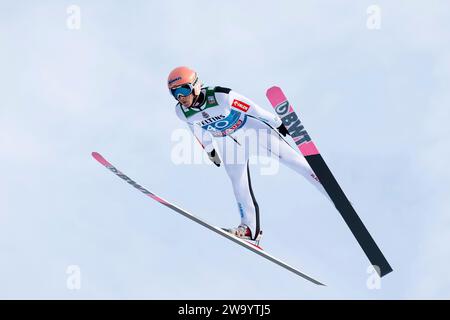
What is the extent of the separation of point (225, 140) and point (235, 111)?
622 mm

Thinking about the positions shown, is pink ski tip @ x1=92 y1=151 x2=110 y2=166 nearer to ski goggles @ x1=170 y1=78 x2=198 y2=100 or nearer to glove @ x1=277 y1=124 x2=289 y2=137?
Result: ski goggles @ x1=170 y1=78 x2=198 y2=100

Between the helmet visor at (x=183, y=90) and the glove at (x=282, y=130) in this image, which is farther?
the glove at (x=282, y=130)

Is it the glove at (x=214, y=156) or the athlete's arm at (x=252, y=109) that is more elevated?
the athlete's arm at (x=252, y=109)

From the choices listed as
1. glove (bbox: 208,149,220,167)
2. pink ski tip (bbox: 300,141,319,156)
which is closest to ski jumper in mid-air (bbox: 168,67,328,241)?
glove (bbox: 208,149,220,167)

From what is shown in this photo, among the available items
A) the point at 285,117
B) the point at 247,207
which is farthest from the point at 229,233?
the point at 285,117

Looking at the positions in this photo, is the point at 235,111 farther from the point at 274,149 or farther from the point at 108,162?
the point at 108,162

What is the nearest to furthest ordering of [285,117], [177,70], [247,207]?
[285,117], [177,70], [247,207]

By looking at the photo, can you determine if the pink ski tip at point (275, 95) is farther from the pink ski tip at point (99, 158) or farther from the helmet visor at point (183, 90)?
the pink ski tip at point (99, 158)

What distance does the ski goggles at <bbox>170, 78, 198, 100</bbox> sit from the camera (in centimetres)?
1156

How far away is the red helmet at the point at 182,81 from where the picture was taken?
37.8 feet

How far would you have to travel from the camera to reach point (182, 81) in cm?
1151

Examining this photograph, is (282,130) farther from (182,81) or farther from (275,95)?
(182,81)

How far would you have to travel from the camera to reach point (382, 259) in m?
11.2

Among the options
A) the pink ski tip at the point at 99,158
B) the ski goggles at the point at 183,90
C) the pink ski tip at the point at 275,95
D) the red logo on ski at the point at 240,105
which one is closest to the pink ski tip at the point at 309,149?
the pink ski tip at the point at 275,95
